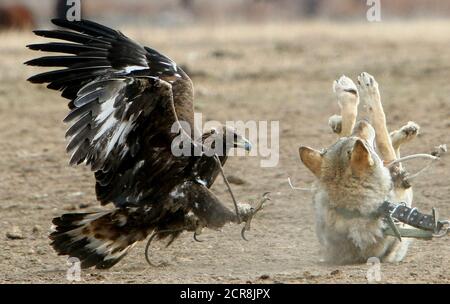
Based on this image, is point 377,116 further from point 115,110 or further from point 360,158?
point 115,110

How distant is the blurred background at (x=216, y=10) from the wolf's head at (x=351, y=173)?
1569cm

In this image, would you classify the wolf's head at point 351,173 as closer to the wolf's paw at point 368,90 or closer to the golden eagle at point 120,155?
the golden eagle at point 120,155

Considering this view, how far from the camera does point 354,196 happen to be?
277 inches

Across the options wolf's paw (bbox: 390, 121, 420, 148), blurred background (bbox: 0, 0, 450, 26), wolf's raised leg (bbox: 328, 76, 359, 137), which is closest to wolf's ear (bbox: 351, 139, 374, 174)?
wolf's raised leg (bbox: 328, 76, 359, 137)

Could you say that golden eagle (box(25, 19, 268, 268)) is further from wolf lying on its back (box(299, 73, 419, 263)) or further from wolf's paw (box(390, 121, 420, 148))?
wolf's paw (box(390, 121, 420, 148))

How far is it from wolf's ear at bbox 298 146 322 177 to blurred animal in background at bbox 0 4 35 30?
14700 millimetres

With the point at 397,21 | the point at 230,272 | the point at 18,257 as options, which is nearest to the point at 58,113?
the point at 18,257

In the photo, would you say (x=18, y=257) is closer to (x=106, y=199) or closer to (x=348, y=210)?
(x=106, y=199)

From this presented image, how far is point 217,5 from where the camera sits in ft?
101

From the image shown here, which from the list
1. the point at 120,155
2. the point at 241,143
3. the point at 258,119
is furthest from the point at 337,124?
the point at 258,119

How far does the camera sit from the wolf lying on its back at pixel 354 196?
7023mm

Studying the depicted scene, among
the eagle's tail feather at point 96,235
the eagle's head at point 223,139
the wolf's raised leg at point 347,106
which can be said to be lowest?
the eagle's tail feather at point 96,235

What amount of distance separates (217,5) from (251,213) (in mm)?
23804

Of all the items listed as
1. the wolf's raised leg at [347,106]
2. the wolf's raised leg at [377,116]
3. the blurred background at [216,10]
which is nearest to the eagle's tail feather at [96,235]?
the wolf's raised leg at [347,106]
